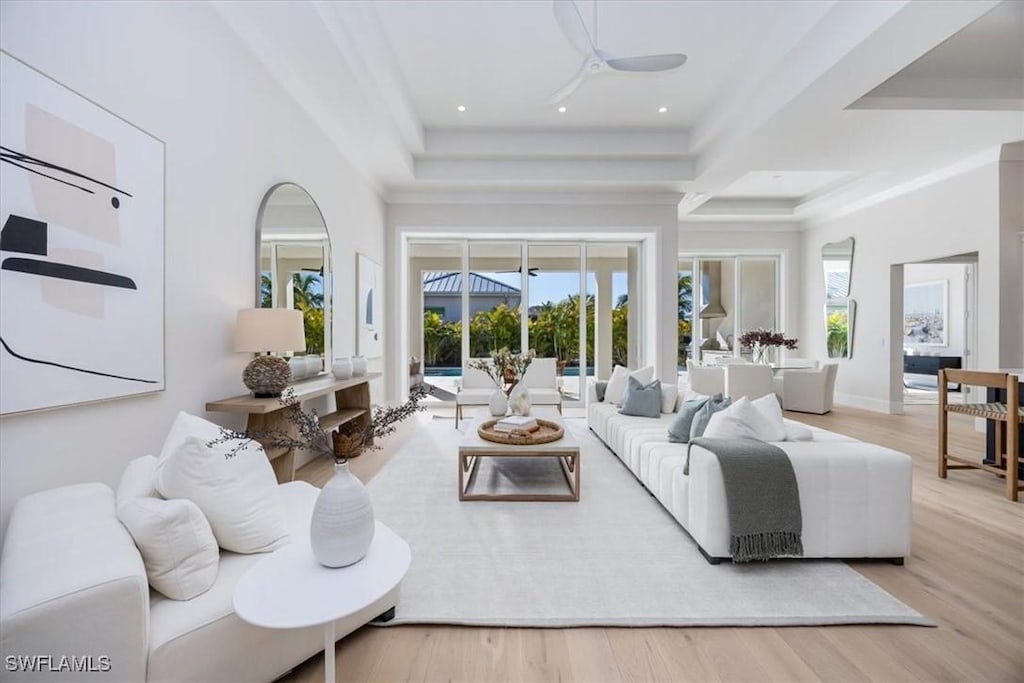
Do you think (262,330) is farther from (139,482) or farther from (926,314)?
(926,314)

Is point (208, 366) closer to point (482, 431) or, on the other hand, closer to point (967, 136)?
point (482, 431)

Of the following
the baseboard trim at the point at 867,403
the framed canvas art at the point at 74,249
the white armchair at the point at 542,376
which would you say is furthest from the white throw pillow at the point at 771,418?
the baseboard trim at the point at 867,403

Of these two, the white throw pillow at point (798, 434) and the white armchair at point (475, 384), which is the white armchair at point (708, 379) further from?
the white throw pillow at point (798, 434)

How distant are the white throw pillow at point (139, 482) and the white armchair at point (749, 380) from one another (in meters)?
6.35

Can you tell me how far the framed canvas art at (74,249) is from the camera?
1.52m

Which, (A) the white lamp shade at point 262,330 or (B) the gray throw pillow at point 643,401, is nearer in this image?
(A) the white lamp shade at point 262,330

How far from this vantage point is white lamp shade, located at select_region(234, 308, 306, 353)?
8.71 feet

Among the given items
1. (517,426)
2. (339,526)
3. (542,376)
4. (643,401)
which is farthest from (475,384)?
(339,526)

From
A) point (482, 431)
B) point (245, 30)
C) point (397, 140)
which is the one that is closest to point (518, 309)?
point (397, 140)

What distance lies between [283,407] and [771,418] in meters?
2.89

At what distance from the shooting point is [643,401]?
4168mm

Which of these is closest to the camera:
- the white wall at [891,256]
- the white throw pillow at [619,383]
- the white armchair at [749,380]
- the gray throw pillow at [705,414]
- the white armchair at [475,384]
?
the gray throw pillow at [705,414]

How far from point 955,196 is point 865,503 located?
579cm

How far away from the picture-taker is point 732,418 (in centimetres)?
249
